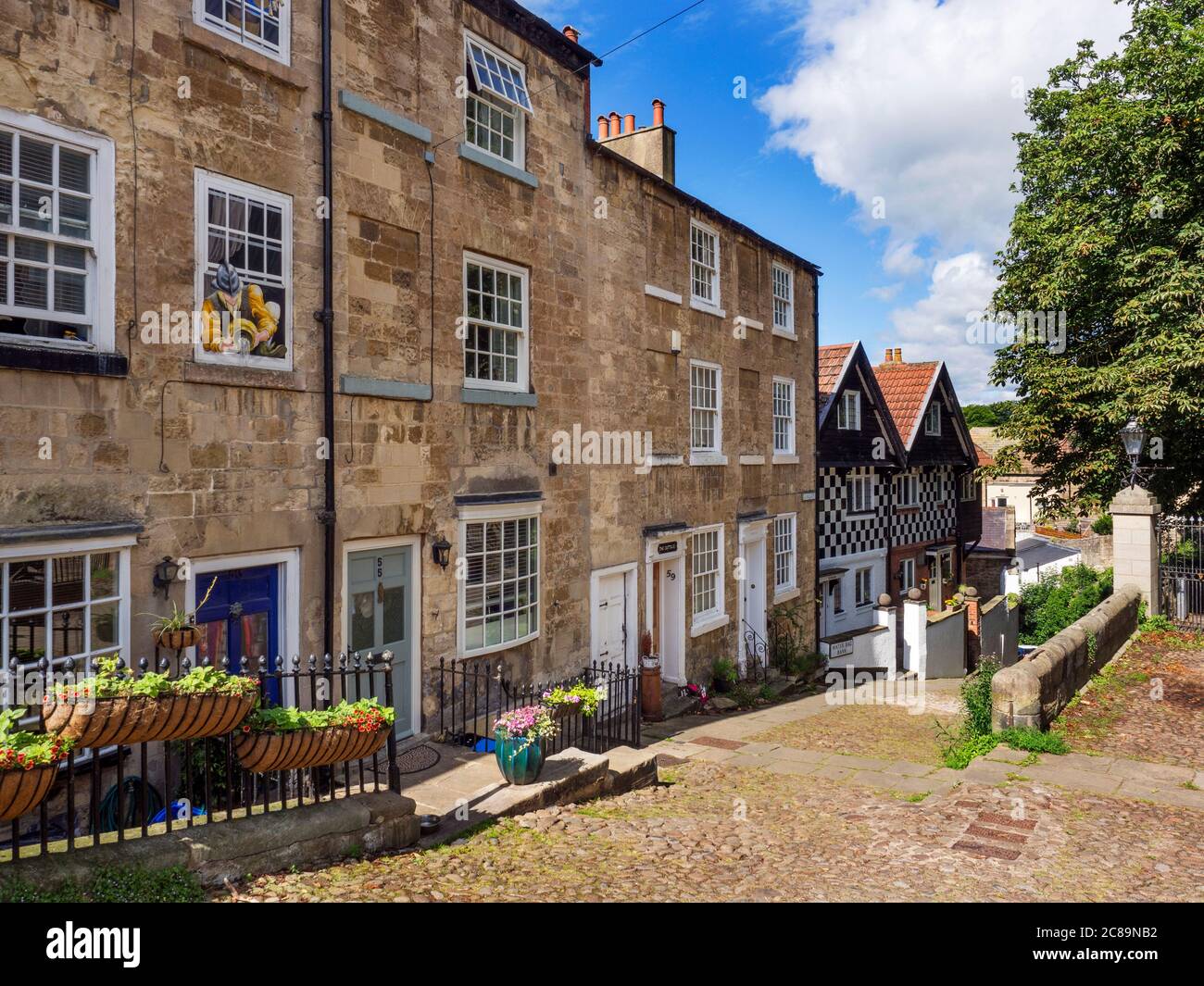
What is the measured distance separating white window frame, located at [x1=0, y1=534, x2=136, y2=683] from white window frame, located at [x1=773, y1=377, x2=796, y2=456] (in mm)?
14584

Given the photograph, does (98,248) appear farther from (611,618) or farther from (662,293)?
(662,293)

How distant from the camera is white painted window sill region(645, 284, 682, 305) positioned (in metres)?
14.8

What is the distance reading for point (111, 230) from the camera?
23.3 feet

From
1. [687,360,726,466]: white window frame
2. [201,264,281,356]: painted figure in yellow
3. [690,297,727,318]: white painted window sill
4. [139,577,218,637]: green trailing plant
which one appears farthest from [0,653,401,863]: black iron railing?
[690,297,727,318]: white painted window sill

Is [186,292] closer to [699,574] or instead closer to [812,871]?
[812,871]

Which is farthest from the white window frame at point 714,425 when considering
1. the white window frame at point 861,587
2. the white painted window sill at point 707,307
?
the white window frame at point 861,587

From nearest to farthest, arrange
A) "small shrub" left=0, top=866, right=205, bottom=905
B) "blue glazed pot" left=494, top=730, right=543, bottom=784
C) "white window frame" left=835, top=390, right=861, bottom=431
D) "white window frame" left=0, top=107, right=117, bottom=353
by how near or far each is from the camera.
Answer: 1. "small shrub" left=0, top=866, right=205, bottom=905
2. "white window frame" left=0, top=107, right=117, bottom=353
3. "blue glazed pot" left=494, top=730, right=543, bottom=784
4. "white window frame" left=835, top=390, right=861, bottom=431

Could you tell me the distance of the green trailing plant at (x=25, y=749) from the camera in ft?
14.8

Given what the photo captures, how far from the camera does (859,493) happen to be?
2456 cm

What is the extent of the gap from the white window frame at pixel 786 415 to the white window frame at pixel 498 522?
8.88m

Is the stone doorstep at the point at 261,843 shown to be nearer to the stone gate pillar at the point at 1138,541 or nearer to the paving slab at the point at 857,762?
the paving slab at the point at 857,762

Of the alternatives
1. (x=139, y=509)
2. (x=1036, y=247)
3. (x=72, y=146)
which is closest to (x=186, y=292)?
(x=72, y=146)

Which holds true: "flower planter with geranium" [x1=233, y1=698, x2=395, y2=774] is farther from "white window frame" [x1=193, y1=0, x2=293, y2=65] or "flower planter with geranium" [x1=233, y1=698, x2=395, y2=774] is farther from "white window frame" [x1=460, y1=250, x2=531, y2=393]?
"white window frame" [x1=193, y1=0, x2=293, y2=65]

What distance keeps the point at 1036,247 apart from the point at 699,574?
492 inches
